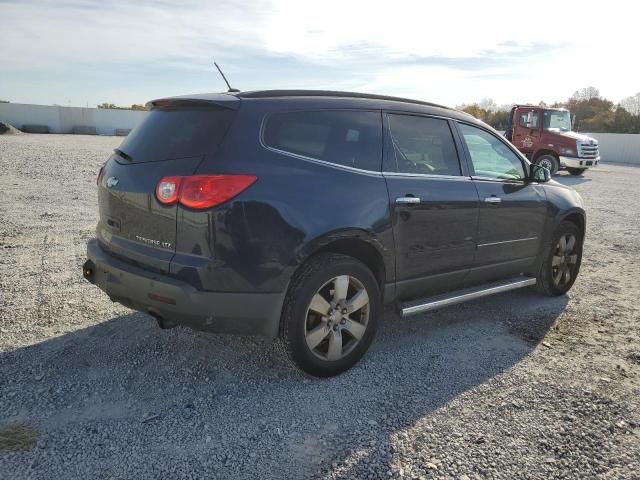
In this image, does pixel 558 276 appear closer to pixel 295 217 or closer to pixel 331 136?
pixel 331 136

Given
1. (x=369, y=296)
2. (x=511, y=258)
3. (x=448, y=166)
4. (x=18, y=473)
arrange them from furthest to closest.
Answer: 1. (x=511, y=258)
2. (x=448, y=166)
3. (x=369, y=296)
4. (x=18, y=473)

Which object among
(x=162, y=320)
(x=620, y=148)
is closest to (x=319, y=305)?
(x=162, y=320)

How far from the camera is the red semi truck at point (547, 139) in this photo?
62.2 feet

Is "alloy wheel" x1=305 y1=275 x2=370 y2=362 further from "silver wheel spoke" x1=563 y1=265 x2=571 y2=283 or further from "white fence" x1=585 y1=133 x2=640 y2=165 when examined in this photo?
"white fence" x1=585 y1=133 x2=640 y2=165

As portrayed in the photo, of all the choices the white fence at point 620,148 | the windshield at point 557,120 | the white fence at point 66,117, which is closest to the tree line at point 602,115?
the white fence at point 620,148

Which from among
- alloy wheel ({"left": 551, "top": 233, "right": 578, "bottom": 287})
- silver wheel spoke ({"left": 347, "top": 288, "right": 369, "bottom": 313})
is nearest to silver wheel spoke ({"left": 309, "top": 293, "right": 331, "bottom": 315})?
silver wheel spoke ({"left": 347, "top": 288, "right": 369, "bottom": 313})

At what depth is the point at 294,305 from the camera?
3.18m

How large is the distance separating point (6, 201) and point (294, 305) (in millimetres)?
7889

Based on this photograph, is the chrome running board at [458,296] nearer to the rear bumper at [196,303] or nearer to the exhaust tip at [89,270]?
the rear bumper at [196,303]

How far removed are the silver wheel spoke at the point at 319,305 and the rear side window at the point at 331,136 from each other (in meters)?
0.89

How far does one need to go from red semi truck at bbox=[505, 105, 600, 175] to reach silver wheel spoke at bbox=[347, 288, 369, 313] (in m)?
17.3

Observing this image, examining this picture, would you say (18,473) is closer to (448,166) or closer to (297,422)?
(297,422)

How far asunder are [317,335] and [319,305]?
0.20 m

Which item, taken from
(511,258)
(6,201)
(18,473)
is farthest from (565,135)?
(18,473)
